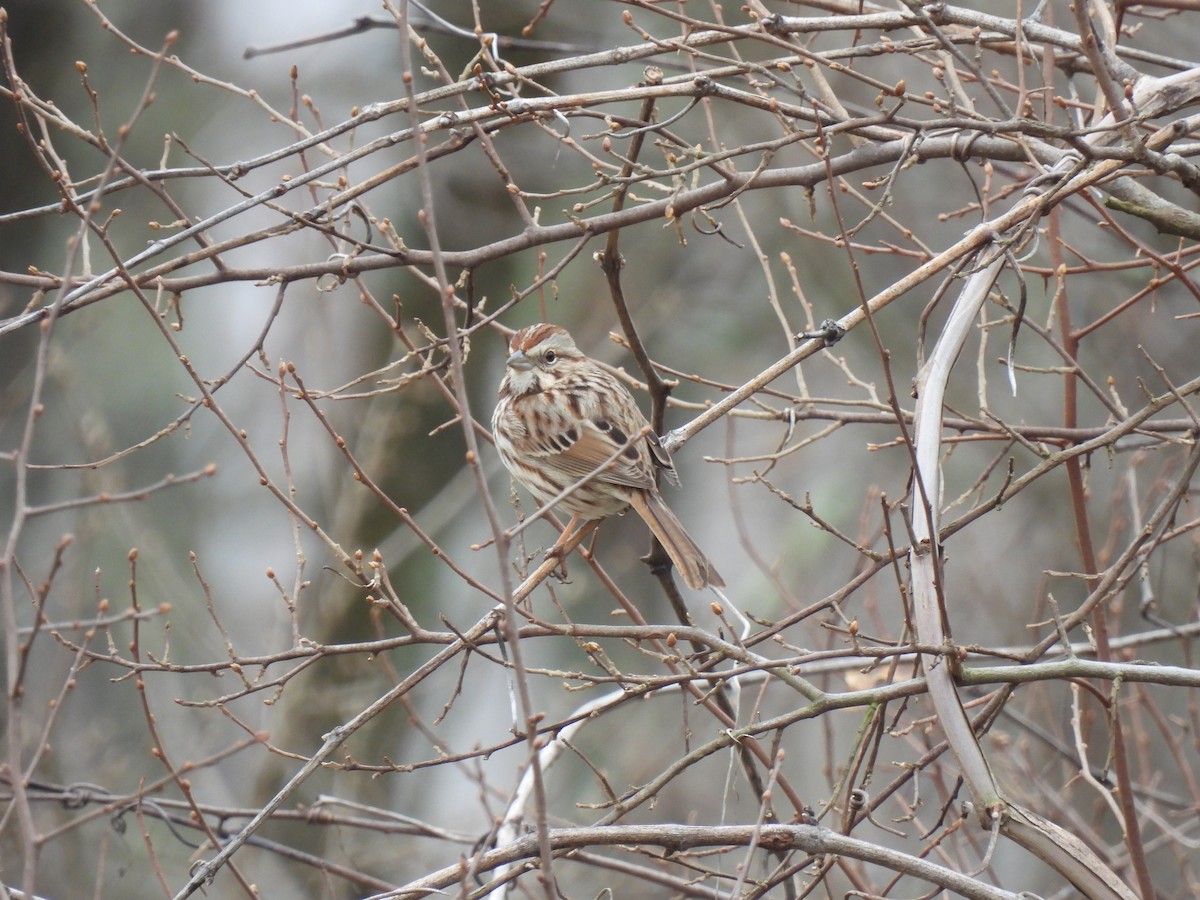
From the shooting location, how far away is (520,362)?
18.6 ft

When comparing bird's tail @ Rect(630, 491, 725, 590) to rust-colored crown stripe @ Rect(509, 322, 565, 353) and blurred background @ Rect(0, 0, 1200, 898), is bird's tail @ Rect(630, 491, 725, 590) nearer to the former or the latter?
rust-colored crown stripe @ Rect(509, 322, 565, 353)

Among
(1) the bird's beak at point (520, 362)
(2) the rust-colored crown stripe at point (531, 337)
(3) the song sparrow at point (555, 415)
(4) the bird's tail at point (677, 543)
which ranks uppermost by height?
(2) the rust-colored crown stripe at point (531, 337)

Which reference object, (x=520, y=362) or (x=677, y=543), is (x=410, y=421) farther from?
(x=677, y=543)

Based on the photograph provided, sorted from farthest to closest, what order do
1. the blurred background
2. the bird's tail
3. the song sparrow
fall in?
the blurred background → the song sparrow → the bird's tail

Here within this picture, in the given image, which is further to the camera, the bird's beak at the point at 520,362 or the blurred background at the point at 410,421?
the blurred background at the point at 410,421

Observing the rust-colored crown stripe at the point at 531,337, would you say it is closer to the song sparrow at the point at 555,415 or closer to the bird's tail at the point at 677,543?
the song sparrow at the point at 555,415

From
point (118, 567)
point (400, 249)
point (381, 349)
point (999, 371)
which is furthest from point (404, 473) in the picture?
point (400, 249)

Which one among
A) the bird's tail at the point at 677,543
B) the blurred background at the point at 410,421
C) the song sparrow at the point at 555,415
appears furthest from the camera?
the blurred background at the point at 410,421

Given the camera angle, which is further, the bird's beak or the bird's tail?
the bird's beak

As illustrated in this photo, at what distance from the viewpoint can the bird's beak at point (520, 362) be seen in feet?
18.6

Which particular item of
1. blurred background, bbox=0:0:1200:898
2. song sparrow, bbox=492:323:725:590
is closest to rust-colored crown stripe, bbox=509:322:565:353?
song sparrow, bbox=492:323:725:590

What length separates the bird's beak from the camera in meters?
5.68

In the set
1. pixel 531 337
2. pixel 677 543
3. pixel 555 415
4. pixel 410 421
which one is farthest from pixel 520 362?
pixel 410 421

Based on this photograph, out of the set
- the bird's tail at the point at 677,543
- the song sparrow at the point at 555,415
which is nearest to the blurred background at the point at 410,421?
the song sparrow at the point at 555,415
